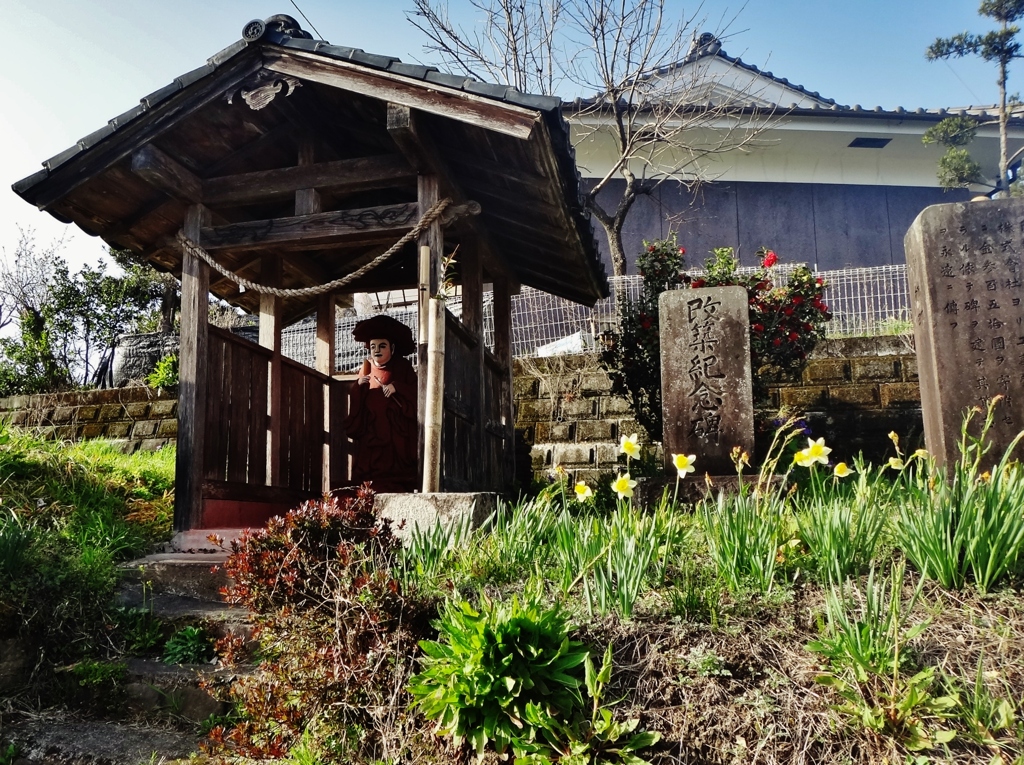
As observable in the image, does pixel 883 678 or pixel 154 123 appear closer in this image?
pixel 883 678

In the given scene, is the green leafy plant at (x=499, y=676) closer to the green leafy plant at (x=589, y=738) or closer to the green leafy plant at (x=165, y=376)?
the green leafy plant at (x=589, y=738)

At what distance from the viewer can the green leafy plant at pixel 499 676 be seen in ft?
10.4

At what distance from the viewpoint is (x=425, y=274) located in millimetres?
6324

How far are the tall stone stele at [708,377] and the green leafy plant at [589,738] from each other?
12.1ft

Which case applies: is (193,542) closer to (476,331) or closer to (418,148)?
(476,331)

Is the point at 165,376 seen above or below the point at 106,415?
Result: above

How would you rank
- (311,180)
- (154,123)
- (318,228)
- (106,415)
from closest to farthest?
1. (154,123)
2. (318,228)
3. (311,180)
4. (106,415)

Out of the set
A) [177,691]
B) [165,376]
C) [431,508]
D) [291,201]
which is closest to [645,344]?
[291,201]

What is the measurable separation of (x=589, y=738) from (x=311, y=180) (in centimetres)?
537

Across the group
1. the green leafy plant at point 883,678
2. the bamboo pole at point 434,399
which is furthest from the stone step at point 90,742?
the green leafy plant at point 883,678

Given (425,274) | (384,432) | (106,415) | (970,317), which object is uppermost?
(425,274)

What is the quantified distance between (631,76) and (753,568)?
11826mm

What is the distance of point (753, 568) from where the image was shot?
3.83m

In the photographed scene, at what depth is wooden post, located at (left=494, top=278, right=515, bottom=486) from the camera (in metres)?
9.16
